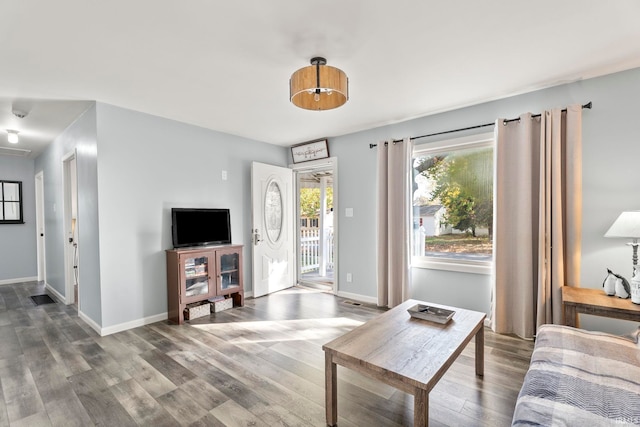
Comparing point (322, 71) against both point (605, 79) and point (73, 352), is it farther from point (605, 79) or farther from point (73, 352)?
point (73, 352)

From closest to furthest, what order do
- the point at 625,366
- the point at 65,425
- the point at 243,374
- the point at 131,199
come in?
the point at 625,366
the point at 65,425
the point at 243,374
the point at 131,199

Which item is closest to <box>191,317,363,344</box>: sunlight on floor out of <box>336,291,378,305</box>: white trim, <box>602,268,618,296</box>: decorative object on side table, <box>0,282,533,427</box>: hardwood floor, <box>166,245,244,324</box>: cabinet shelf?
<box>0,282,533,427</box>: hardwood floor

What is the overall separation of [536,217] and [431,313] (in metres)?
1.62

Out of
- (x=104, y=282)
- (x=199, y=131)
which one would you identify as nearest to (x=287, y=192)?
(x=199, y=131)

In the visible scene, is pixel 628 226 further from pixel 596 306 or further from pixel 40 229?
pixel 40 229

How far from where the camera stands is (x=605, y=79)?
100 inches

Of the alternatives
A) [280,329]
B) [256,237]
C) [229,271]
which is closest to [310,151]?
[256,237]

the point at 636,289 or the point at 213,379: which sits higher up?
the point at 636,289

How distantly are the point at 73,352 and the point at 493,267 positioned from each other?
13.6 feet

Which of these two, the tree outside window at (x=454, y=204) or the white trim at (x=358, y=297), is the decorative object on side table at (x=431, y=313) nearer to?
the tree outside window at (x=454, y=204)

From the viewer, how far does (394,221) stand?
3750 millimetres

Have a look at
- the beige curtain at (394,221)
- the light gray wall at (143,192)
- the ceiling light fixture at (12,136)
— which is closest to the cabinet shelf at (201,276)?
the light gray wall at (143,192)

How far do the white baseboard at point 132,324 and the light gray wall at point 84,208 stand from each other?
14 cm

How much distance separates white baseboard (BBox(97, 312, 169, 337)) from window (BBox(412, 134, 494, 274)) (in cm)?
316
